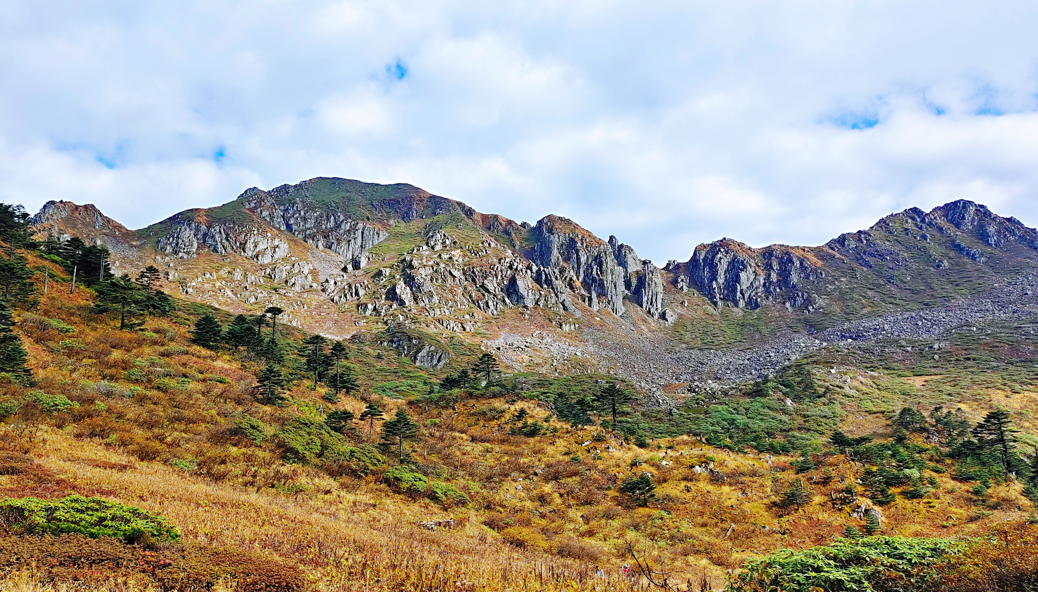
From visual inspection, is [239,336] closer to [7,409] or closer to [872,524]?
[7,409]

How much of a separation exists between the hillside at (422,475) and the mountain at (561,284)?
194 feet

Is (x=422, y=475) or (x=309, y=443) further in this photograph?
(x=422, y=475)

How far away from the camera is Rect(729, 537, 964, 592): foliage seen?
6.98 metres

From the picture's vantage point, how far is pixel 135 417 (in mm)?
16578

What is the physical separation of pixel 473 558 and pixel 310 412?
19399 mm

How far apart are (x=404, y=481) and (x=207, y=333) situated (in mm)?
22302

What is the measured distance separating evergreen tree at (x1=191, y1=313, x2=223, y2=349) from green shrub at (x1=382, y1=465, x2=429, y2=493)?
2116 cm

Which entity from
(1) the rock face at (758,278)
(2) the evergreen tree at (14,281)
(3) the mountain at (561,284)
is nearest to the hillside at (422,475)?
(2) the evergreen tree at (14,281)

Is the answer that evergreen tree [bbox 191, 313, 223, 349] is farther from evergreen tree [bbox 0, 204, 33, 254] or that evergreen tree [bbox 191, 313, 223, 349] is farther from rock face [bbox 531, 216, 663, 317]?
rock face [bbox 531, 216, 663, 317]

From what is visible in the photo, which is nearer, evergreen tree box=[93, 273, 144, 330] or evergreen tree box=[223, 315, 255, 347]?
evergreen tree box=[93, 273, 144, 330]

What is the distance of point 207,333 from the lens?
31219 mm

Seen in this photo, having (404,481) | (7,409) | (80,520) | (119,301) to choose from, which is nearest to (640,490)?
(404,481)

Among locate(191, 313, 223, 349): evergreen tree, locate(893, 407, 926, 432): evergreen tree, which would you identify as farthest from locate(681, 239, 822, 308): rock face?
locate(191, 313, 223, 349): evergreen tree

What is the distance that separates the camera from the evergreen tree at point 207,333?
3092 centimetres
